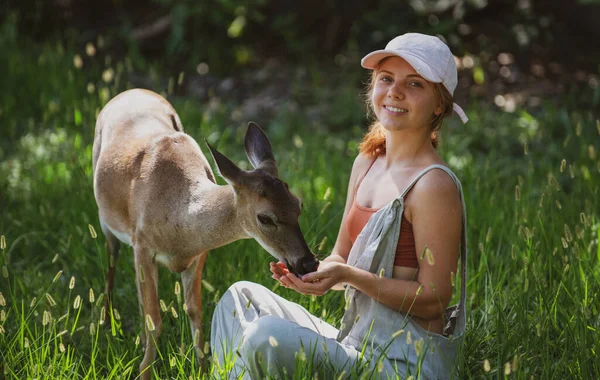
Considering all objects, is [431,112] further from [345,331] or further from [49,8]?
[49,8]

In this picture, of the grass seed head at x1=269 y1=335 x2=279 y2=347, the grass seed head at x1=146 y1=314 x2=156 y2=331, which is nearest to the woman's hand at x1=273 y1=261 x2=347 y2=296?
the grass seed head at x1=269 y1=335 x2=279 y2=347

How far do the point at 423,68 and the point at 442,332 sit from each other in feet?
3.39

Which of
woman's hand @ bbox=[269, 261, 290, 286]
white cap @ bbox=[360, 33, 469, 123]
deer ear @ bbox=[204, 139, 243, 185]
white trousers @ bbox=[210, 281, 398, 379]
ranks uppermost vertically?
white cap @ bbox=[360, 33, 469, 123]

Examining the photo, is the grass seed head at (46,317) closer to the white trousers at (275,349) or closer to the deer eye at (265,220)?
the white trousers at (275,349)

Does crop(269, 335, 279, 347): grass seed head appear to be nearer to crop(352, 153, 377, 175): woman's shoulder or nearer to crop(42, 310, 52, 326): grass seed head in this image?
crop(42, 310, 52, 326): grass seed head

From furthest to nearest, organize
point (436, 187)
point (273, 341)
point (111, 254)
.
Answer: point (111, 254) < point (436, 187) < point (273, 341)

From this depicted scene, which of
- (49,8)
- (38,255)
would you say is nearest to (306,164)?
(38,255)

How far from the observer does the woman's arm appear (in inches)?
129

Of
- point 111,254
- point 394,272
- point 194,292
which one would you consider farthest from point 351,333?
point 111,254

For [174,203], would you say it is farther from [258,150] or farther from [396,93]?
[396,93]

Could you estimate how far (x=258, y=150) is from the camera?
3.64m

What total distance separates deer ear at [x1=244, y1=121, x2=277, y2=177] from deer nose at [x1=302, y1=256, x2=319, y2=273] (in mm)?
464

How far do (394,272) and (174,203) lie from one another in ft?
3.37

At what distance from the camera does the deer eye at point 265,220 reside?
3.31m
